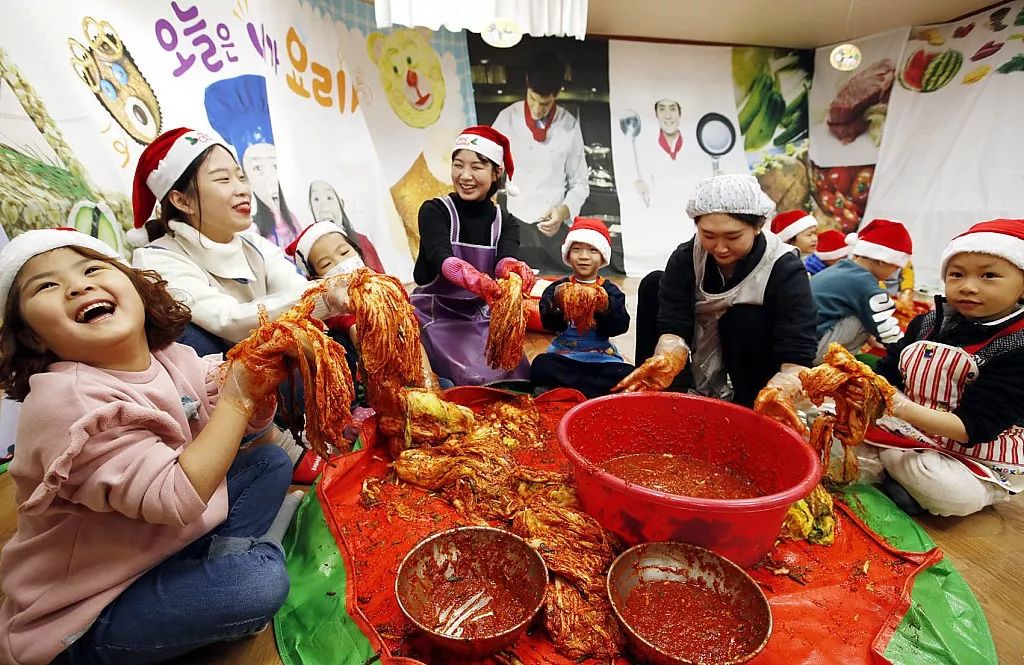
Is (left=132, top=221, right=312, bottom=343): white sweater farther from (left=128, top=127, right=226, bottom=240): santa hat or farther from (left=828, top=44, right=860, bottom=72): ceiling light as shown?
(left=828, top=44, right=860, bottom=72): ceiling light

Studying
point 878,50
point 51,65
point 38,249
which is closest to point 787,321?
point 38,249

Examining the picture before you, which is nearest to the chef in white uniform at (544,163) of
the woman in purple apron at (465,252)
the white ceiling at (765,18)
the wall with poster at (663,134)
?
the wall with poster at (663,134)

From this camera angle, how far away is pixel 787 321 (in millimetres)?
1977

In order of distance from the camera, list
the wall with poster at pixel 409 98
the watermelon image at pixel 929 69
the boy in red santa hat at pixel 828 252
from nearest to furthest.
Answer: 1. the boy in red santa hat at pixel 828 252
2. the wall with poster at pixel 409 98
3. the watermelon image at pixel 929 69

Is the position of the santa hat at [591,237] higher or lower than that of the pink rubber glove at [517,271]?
higher

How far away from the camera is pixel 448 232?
109 inches

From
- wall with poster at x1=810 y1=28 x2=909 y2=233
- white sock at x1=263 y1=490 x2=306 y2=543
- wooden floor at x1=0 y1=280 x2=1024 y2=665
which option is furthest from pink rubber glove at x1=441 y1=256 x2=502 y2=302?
wall with poster at x1=810 y1=28 x2=909 y2=233

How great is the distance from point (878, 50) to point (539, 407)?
6435mm

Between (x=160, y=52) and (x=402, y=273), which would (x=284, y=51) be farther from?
(x=402, y=273)

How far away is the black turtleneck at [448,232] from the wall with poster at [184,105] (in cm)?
113

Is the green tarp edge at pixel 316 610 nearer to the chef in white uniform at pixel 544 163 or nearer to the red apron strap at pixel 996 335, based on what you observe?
the red apron strap at pixel 996 335

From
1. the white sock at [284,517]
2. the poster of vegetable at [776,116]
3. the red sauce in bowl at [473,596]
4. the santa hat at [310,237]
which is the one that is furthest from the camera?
the poster of vegetable at [776,116]

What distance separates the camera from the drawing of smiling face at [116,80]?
216 cm

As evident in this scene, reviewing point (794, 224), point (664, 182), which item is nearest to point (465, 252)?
point (794, 224)
